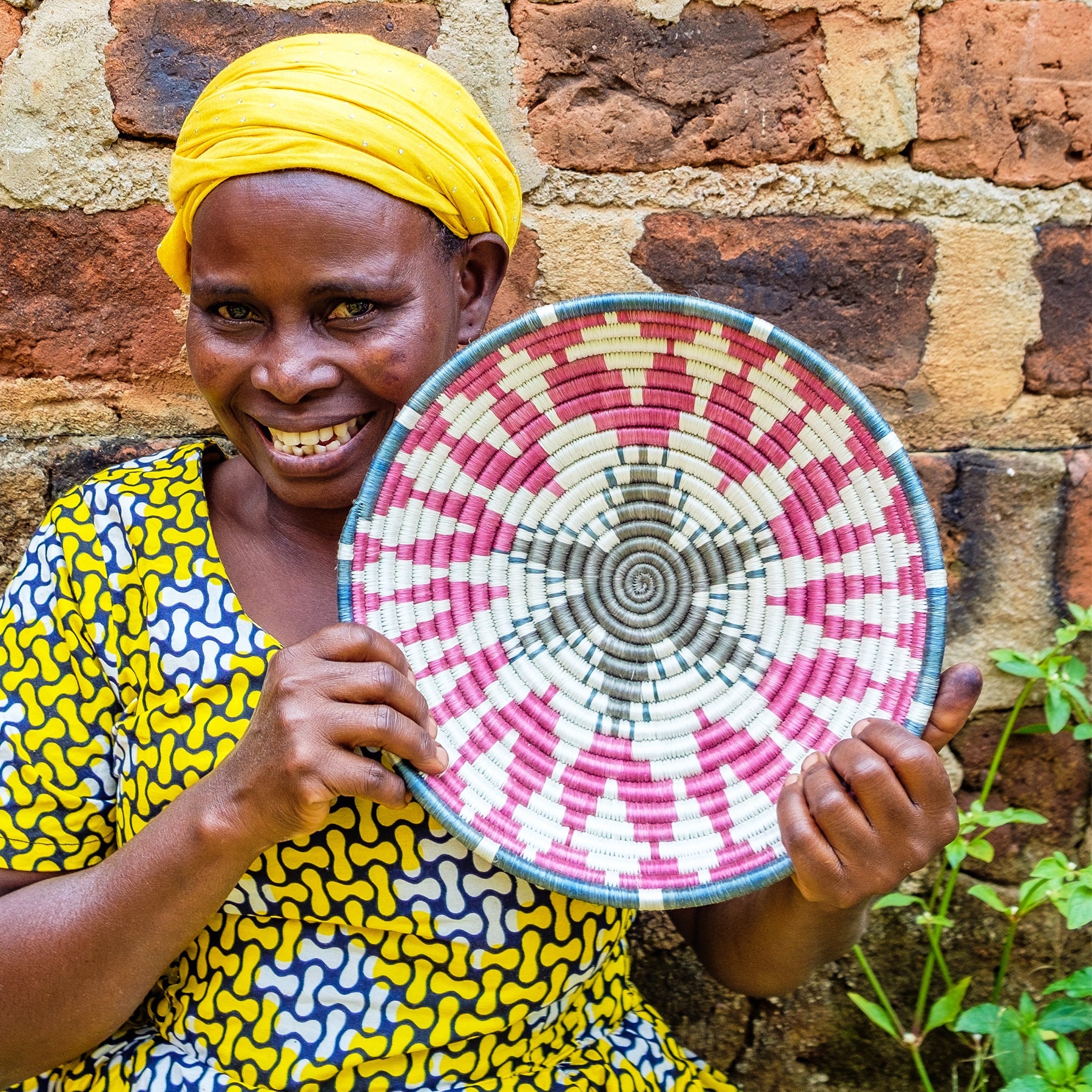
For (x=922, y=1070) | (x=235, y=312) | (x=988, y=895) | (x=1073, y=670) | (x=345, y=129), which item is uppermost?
(x=345, y=129)

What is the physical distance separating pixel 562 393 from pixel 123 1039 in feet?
2.72

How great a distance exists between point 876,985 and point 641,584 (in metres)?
0.71

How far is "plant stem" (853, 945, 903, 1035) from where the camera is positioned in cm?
141

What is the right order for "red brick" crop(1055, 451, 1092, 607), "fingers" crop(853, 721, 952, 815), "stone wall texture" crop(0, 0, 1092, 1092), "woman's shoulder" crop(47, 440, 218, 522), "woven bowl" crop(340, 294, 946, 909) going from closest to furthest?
"fingers" crop(853, 721, 952, 815), "woven bowl" crop(340, 294, 946, 909), "woman's shoulder" crop(47, 440, 218, 522), "stone wall texture" crop(0, 0, 1092, 1092), "red brick" crop(1055, 451, 1092, 607)

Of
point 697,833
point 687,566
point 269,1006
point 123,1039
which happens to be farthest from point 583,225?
point 123,1039

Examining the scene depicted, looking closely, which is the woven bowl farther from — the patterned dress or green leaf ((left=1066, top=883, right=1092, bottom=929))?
green leaf ((left=1066, top=883, right=1092, bottom=929))

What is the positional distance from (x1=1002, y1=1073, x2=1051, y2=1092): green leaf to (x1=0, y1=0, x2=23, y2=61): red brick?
66.7 inches

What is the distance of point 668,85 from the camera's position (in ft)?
4.45

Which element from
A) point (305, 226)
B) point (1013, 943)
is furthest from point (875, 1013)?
point (305, 226)

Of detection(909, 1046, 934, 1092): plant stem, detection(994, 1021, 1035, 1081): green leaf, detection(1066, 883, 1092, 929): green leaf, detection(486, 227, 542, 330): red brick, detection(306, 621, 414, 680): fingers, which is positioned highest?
detection(486, 227, 542, 330): red brick

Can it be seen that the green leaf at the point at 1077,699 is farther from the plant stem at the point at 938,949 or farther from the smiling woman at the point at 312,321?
the smiling woman at the point at 312,321

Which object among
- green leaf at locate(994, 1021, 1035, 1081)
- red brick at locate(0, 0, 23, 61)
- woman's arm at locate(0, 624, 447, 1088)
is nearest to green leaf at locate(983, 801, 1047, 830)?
green leaf at locate(994, 1021, 1035, 1081)

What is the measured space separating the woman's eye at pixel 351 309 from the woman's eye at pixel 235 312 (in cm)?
9

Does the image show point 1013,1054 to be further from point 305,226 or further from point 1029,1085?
point 305,226
